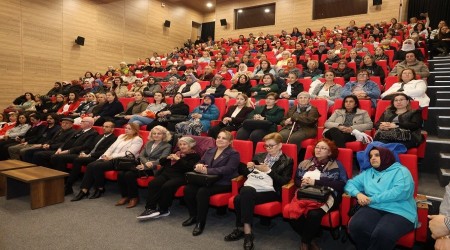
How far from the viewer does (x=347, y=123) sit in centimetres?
336

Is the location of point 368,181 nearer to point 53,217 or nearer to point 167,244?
point 167,244

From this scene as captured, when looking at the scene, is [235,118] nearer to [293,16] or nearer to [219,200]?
[219,200]

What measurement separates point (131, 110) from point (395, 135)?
4.01m

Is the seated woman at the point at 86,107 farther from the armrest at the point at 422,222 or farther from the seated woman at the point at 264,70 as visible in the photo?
the armrest at the point at 422,222

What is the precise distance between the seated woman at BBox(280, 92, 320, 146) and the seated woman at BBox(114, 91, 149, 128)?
101 inches

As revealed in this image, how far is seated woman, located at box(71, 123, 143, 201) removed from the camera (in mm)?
3646

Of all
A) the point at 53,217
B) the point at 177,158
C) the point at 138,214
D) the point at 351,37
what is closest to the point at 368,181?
the point at 177,158

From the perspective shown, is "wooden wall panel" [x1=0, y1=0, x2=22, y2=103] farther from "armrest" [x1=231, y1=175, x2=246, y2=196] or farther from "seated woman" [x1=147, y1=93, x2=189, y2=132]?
"armrest" [x1=231, y1=175, x2=246, y2=196]

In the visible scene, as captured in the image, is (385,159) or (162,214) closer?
(385,159)

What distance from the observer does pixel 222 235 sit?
8.76ft

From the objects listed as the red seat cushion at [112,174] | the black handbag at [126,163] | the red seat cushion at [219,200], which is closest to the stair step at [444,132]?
the red seat cushion at [219,200]

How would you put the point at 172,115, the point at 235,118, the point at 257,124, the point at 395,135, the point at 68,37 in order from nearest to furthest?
the point at 395,135, the point at 257,124, the point at 235,118, the point at 172,115, the point at 68,37

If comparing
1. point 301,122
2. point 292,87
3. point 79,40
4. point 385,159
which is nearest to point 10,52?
point 79,40

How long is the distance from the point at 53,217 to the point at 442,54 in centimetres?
735
